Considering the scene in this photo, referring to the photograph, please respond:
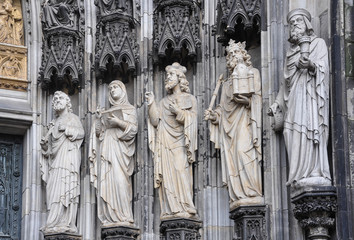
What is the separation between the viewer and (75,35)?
16922mm

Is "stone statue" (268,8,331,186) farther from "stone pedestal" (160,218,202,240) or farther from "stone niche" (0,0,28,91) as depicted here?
"stone niche" (0,0,28,91)

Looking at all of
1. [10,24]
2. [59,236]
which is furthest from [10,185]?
[10,24]

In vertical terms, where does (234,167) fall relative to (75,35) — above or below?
below

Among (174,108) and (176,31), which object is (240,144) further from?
(176,31)

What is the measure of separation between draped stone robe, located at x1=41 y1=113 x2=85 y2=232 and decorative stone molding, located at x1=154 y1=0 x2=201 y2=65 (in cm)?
169

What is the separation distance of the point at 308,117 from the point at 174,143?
94.7 inches

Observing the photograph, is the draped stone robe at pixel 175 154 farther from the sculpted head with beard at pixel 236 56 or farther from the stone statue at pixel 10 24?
the stone statue at pixel 10 24

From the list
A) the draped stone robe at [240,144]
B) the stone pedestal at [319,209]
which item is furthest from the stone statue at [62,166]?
the stone pedestal at [319,209]

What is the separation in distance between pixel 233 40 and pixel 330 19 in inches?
63.6

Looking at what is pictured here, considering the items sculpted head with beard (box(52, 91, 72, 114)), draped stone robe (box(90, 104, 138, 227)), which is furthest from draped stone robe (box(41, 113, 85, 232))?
draped stone robe (box(90, 104, 138, 227))

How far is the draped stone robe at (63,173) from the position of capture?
16172 mm

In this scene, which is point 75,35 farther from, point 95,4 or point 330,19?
point 330,19

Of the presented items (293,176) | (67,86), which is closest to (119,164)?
(67,86)

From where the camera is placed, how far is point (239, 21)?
15492mm
